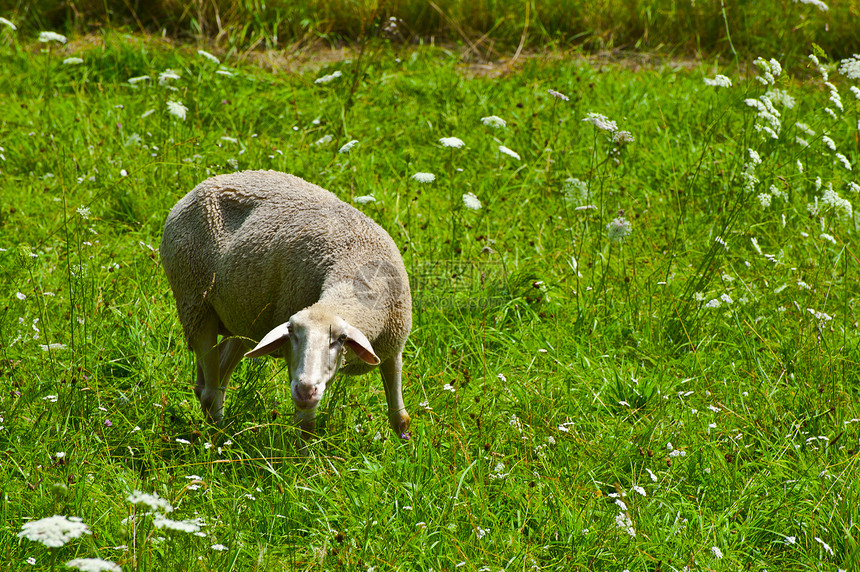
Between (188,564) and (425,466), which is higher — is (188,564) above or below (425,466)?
above

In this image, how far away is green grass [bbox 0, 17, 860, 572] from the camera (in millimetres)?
2877

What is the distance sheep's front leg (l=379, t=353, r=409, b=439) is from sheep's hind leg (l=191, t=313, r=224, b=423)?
29.2 inches

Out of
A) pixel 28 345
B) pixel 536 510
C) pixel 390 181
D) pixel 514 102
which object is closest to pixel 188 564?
pixel 536 510

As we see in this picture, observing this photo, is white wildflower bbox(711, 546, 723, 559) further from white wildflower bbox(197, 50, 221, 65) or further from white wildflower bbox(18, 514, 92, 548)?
white wildflower bbox(197, 50, 221, 65)

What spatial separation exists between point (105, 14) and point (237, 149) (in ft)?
11.1

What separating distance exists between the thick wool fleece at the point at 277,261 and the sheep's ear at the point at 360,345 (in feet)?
0.50

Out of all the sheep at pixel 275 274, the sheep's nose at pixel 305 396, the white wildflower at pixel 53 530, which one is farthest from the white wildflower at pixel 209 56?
the white wildflower at pixel 53 530

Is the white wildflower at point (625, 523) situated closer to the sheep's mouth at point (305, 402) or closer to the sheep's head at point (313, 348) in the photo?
the sheep's head at point (313, 348)

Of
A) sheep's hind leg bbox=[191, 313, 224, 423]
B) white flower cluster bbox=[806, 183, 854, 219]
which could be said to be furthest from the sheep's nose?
white flower cluster bbox=[806, 183, 854, 219]

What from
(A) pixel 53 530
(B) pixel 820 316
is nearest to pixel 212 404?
(A) pixel 53 530

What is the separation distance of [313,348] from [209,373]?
1019 millimetres

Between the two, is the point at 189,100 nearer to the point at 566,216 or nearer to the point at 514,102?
Result: the point at 514,102

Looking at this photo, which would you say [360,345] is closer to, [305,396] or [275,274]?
[305,396]

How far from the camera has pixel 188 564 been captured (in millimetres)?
2451
